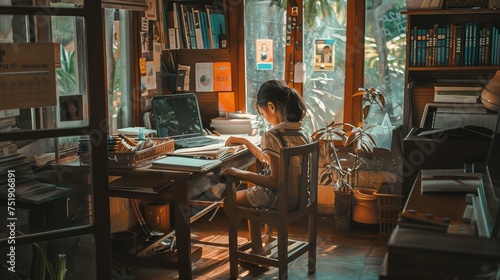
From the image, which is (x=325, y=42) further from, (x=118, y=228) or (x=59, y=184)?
(x=59, y=184)

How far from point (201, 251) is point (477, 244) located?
259cm

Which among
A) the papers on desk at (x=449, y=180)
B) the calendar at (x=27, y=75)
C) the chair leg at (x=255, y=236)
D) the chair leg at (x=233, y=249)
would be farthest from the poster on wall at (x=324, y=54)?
the calendar at (x=27, y=75)

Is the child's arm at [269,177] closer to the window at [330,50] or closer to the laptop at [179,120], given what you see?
the laptop at [179,120]

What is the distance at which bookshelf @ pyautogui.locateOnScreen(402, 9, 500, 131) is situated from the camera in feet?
13.5

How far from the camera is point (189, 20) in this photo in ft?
15.8

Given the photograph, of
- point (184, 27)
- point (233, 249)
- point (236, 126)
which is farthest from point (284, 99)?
point (184, 27)

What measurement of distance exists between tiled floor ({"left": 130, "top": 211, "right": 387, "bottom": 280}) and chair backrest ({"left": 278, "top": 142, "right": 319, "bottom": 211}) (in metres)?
0.46

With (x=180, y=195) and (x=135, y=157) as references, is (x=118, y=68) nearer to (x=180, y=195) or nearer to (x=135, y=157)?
(x=135, y=157)

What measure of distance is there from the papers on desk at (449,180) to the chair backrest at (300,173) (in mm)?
742

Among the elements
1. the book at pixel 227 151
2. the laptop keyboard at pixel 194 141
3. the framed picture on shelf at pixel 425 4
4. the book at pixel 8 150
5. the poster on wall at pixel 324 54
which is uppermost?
the framed picture on shelf at pixel 425 4

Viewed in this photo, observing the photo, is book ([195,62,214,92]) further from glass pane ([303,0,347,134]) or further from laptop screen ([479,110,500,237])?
laptop screen ([479,110,500,237])

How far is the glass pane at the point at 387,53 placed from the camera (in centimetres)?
459

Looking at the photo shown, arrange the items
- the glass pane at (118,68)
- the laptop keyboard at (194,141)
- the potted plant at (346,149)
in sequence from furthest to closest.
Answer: the potted plant at (346,149)
the glass pane at (118,68)
the laptop keyboard at (194,141)

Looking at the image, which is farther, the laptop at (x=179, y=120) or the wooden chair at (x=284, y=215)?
the laptop at (x=179, y=120)
